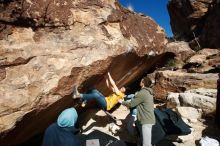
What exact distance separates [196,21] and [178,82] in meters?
12.2

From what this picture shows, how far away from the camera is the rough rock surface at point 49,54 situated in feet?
16.3

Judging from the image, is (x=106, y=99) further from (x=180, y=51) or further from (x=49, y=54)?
(x=180, y=51)

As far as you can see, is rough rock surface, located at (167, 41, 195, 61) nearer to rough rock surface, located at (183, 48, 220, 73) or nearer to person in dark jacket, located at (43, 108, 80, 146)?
rough rock surface, located at (183, 48, 220, 73)

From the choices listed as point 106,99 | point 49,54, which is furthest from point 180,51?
point 49,54

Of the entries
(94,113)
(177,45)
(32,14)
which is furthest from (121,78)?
(177,45)

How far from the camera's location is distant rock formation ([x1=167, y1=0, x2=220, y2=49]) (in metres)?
16.9

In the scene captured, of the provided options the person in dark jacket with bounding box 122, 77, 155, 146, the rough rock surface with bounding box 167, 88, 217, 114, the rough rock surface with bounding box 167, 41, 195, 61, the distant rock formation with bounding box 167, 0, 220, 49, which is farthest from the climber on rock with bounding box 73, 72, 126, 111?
the distant rock formation with bounding box 167, 0, 220, 49

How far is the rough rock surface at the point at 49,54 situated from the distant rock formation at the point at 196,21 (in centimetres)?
1135

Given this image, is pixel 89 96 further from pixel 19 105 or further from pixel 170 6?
pixel 170 6

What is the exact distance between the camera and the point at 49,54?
5367mm

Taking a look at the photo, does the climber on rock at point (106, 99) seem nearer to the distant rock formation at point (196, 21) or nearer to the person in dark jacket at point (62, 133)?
the person in dark jacket at point (62, 133)

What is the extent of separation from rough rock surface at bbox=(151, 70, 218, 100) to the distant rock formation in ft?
24.5

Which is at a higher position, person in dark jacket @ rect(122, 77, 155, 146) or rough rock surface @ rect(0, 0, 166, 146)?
rough rock surface @ rect(0, 0, 166, 146)

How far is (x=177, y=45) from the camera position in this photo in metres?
13.8
